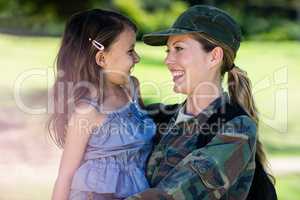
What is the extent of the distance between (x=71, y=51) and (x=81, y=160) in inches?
18.3

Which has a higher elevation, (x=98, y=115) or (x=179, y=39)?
(x=179, y=39)

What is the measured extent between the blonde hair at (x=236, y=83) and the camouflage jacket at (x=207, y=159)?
0.05 m

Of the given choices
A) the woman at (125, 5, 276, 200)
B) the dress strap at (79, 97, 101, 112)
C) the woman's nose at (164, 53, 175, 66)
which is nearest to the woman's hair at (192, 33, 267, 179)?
the woman at (125, 5, 276, 200)

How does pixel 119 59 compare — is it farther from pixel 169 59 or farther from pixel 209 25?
pixel 209 25

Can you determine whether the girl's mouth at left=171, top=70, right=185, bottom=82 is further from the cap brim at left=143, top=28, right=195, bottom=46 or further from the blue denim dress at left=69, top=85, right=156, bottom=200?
the blue denim dress at left=69, top=85, right=156, bottom=200

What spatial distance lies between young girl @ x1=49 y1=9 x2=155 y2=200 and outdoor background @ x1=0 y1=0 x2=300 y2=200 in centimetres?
347

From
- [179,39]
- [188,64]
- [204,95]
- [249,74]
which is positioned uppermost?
[179,39]

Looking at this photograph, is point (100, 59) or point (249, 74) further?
point (249, 74)

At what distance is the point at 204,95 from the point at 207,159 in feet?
1.26

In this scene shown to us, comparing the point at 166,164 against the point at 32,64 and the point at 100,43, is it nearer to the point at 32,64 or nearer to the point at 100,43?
the point at 100,43

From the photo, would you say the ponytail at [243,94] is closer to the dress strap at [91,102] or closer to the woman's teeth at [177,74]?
the woman's teeth at [177,74]

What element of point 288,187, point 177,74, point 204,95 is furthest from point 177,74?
point 288,187

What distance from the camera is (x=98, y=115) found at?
9.20 feet

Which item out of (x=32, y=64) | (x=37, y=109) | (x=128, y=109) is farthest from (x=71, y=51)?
(x=32, y=64)
